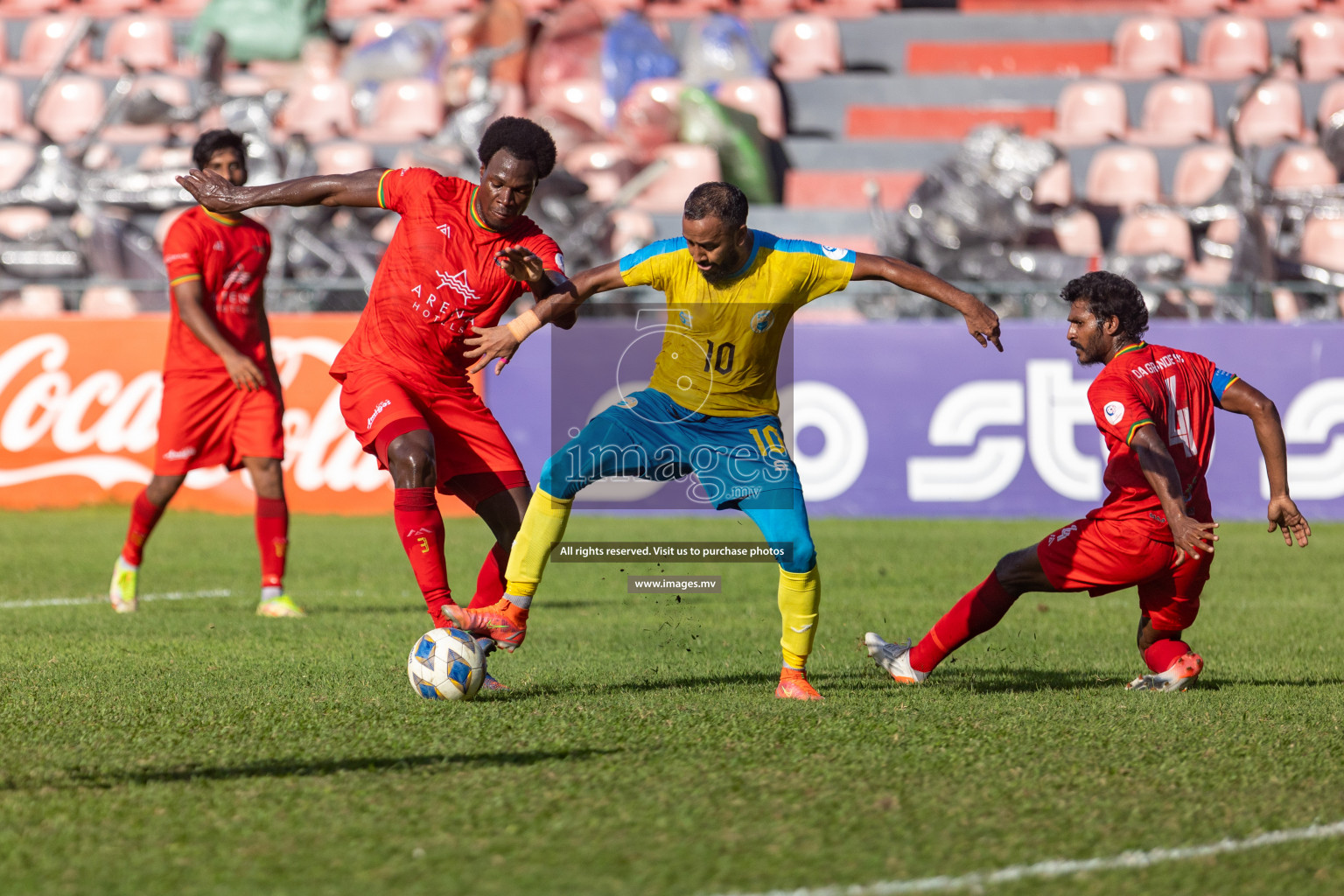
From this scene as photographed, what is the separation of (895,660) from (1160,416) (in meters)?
1.41

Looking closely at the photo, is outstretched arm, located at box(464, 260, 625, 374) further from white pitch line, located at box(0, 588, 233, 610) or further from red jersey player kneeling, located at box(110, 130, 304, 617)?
white pitch line, located at box(0, 588, 233, 610)

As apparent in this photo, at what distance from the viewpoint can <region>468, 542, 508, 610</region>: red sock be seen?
6.38m

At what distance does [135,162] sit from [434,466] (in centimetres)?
1679

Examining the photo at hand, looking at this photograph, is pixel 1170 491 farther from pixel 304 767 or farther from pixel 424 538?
pixel 304 767

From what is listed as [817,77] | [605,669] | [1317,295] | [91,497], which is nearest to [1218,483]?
[1317,295]

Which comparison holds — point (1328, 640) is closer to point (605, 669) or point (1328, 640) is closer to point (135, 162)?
point (605, 669)

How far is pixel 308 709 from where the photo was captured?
5305 mm

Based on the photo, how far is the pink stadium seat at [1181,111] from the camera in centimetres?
2120

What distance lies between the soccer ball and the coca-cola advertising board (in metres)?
8.29

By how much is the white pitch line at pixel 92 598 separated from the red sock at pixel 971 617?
185 inches

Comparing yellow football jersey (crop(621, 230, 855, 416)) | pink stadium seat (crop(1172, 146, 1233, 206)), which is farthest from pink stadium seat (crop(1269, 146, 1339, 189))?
yellow football jersey (crop(621, 230, 855, 416))

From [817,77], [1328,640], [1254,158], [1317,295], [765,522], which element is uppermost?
[817,77]

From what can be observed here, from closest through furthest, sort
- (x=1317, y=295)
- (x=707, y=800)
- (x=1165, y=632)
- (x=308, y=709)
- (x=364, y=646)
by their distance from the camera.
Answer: (x=707, y=800) → (x=308, y=709) → (x=1165, y=632) → (x=364, y=646) → (x=1317, y=295)

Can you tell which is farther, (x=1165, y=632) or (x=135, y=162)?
(x=135, y=162)
